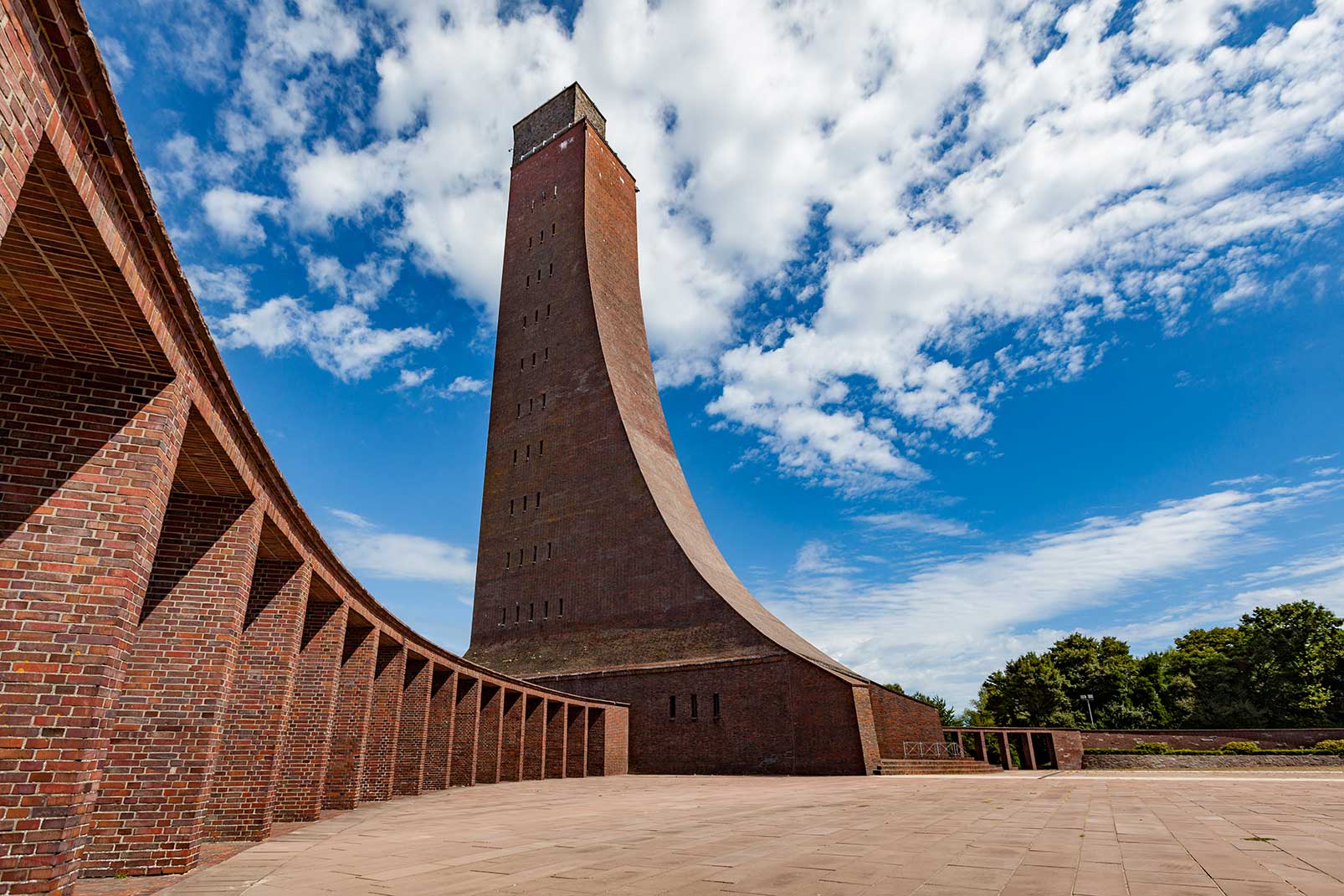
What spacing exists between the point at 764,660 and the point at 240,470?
1444 cm

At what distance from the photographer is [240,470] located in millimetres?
5590

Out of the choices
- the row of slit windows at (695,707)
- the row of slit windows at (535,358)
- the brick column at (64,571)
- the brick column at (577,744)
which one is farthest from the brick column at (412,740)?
the row of slit windows at (535,358)

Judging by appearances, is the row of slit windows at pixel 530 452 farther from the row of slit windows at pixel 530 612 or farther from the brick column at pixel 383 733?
the brick column at pixel 383 733

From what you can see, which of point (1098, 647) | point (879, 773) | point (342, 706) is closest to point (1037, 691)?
point (1098, 647)

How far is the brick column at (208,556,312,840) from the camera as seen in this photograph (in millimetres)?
6484

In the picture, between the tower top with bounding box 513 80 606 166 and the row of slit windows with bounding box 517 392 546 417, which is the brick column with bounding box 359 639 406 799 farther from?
the tower top with bounding box 513 80 606 166

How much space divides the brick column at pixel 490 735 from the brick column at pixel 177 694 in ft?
32.4

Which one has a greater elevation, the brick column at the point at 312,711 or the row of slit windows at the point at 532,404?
the row of slit windows at the point at 532,404

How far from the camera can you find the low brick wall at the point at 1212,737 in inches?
873

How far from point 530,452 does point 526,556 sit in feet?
12.4

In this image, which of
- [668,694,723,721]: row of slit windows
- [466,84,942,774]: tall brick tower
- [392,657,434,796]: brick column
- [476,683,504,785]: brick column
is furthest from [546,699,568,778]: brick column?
[392,657,434,796]: brick column

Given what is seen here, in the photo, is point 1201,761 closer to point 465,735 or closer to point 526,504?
point 465,735

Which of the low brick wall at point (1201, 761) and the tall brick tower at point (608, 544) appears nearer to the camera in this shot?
the tall brick tower at point (608, 544)

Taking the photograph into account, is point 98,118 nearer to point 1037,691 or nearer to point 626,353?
point 626,353
